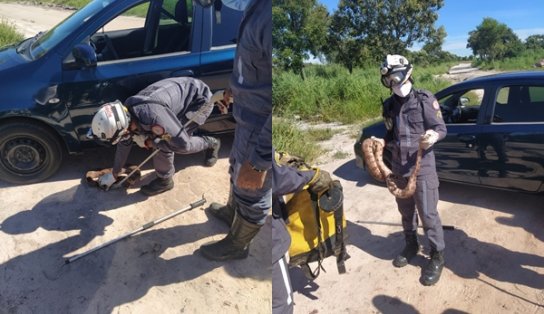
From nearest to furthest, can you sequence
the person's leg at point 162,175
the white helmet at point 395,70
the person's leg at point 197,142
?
the white helmet at point 395,70, the person's leg at point 197,142, the person's leg at point 162,175

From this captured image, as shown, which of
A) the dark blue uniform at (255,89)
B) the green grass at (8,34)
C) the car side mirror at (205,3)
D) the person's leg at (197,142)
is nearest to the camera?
the dark blue uniform at (255,89)

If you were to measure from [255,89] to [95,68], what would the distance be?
0.52m

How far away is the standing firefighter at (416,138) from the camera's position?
2.93 feet

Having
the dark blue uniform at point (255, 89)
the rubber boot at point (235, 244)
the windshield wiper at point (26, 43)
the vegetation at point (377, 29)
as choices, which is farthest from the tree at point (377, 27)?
the windshield wiper at point (26, 43)

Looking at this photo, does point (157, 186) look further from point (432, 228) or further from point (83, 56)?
point (432, 228)

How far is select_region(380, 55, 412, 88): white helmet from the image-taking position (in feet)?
2.79

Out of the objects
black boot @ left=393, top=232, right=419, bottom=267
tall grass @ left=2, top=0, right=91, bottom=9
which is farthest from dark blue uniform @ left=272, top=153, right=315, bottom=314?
tall grass @ left=2, top=0, right=91, bottom=9

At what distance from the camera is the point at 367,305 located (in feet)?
3.58

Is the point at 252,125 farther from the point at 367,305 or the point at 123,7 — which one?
the point at 367,305

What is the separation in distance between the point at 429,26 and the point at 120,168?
89 centimetres

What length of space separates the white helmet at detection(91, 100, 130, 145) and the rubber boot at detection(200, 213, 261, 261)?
38 centimetres

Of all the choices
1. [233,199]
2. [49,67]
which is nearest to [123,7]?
[49,67]

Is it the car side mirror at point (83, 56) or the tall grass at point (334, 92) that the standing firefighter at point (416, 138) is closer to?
the tall grass at point (334, 92)

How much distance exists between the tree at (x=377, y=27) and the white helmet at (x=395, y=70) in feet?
0.06
